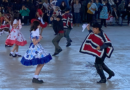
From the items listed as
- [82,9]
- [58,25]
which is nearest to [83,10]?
[82,9]

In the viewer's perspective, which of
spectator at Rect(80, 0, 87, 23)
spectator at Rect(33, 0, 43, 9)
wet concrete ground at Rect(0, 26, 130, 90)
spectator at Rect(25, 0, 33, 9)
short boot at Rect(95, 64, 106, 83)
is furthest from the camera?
spectator at Rect(33, 0, 43, 9)

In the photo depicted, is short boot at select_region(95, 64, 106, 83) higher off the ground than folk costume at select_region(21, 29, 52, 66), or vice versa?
folk costume at select_region(21, 29, 52, 66)

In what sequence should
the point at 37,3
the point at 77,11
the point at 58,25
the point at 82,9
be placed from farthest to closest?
1. the point at 37,3
2. the point at 82,9
3. the point at 77,11
4. the point at 58,25

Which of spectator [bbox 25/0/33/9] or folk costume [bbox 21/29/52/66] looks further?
spectator [bbox 25/0/33/9]

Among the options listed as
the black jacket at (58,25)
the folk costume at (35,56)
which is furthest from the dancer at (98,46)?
the black jacket at (58,25)

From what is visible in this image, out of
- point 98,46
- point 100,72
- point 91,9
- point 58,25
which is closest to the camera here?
point 98,46

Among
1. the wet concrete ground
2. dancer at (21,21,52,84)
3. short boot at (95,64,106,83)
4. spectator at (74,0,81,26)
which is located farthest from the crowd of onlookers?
short boot at (95,64,106,83)

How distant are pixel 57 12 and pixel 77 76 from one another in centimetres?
526

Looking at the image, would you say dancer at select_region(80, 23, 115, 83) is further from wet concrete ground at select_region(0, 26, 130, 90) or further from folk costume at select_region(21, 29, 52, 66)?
folk costume at select_region(21, 29, 52, 66)

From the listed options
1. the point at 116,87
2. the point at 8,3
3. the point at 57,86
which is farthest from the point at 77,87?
the point at 8,3

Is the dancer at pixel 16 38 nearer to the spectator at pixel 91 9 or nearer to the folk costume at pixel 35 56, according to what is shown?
the folk costume at pixel 35 56

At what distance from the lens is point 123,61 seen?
893cm

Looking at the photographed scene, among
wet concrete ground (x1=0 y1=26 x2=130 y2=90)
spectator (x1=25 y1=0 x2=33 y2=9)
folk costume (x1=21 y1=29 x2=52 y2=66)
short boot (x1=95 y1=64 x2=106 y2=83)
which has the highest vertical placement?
spectator (x1=25 y1=0 x2=33 y2=9)

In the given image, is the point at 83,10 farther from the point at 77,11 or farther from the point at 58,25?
the point at 58,25
